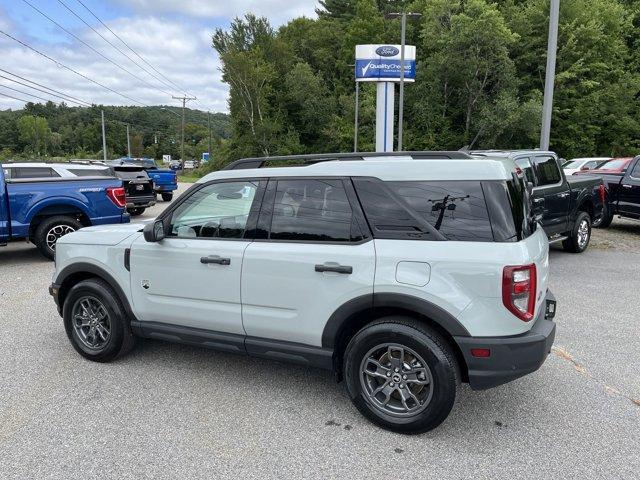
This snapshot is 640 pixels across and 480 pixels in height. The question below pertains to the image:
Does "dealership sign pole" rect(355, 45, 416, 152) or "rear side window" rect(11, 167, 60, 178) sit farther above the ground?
"dealership sign pole" rect(355, 45, 416, 152)

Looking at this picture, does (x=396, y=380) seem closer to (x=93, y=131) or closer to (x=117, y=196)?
(x=117, y=196)

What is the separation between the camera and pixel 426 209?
3.19 m

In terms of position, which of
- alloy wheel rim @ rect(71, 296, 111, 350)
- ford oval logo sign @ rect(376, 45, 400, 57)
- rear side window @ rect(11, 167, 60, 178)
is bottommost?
alloy wheel rim @ rect(71, 296, 111, 350)

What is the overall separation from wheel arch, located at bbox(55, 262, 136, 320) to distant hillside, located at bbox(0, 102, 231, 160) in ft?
204

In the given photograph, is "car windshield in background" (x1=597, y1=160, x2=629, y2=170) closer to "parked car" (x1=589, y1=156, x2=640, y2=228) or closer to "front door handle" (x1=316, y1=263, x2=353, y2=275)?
"parked car" (x1=589, y1=156, x2=640, y2=228)

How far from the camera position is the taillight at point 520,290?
Result: 2.89 m

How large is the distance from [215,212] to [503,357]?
94.3 inches

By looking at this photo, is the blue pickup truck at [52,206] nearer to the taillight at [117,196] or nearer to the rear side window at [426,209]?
the taillight at [117,196]

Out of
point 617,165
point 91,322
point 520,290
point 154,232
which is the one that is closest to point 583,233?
point 617,165

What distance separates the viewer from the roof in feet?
10.2

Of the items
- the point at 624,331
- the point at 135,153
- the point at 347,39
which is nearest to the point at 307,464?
the point at 624,331

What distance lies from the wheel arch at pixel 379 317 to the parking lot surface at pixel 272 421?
1.61 ft

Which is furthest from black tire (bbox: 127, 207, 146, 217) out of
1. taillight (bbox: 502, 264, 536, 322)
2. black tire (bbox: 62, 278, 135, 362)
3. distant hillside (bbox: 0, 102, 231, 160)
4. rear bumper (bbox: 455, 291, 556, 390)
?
distant hillside (bbox: 0, 102, 231, 160)

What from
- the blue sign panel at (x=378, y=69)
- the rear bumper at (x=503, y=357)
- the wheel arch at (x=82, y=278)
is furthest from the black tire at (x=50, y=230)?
the blue sign panel at (x=378, y=69)
